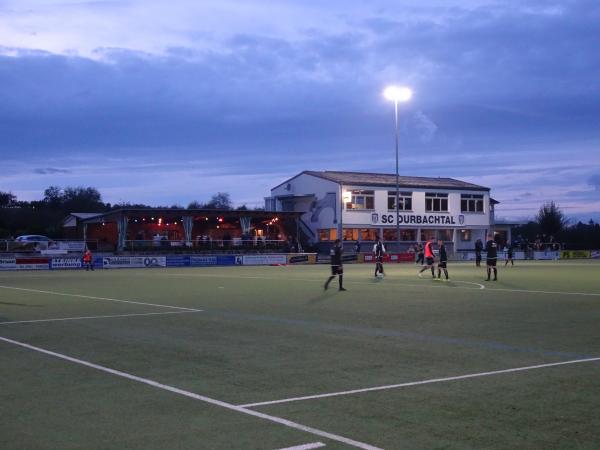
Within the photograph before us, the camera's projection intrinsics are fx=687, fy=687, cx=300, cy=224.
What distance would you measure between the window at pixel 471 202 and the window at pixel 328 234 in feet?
54.7

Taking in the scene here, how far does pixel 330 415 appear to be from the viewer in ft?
23.0

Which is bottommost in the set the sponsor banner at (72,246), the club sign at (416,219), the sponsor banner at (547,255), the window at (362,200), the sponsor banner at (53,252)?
the sponsor banner at (547,255)

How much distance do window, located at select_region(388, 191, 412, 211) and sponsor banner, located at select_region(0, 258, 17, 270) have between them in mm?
38511

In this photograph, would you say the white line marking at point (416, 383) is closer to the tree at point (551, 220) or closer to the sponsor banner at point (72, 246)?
the sponsor banner at point (72, 246)

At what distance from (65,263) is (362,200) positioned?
104 ft

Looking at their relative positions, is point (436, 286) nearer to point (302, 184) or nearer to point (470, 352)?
A: point (470, 352)

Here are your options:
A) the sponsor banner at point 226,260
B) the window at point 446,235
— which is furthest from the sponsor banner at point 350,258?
the window at point 446,235

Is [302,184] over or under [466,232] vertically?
over

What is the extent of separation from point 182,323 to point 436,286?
13568 millimetres

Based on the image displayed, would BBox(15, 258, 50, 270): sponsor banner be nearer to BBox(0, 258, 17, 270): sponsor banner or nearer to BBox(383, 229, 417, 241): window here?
BBox(0, 258, 17, 270): sponsor banner

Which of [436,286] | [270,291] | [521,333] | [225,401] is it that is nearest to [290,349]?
[225,401]

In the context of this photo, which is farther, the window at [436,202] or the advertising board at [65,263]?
the window at [436,202]

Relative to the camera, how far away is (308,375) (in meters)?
9.15

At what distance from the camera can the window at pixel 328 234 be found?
7006 cm
